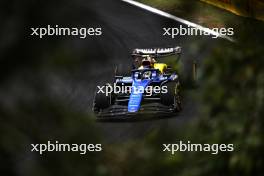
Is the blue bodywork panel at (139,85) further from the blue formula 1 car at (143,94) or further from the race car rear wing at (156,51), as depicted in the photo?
the race car rear wing at (156,51)

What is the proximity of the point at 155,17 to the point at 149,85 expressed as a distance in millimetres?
424

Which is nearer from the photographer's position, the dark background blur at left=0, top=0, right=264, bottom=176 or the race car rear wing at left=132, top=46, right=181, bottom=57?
the dark background blur at left=0, top=0, right=264, bottom=176

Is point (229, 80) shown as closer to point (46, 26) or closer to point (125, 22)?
point (125, 22)

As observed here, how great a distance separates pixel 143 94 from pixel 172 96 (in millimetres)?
161

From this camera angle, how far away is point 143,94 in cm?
306

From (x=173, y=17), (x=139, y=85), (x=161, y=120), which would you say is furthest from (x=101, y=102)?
(x=173, y=17)

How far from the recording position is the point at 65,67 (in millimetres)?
2330

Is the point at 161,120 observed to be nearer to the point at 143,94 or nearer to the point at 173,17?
the point at 143,94

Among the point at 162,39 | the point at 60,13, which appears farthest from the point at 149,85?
the point at 60,13

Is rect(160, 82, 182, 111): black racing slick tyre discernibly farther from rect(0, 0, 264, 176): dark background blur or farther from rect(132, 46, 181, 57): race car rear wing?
rect(132, 46, 181, 57): race car rear wing

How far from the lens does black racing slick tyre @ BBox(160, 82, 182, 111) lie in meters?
3.04

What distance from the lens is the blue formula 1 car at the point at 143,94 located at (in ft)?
10.0

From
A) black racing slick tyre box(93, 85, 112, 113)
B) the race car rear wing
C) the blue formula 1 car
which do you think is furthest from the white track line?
black racing slick tyre box(93, 85, 112, 113)

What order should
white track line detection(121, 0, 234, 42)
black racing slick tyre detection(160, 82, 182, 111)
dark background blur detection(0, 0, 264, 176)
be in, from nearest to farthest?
1. dark background blur detection(0, 0, 264, 176)
2. black racing slick tyre detection(160, 82, 182, 111)
3. white track line detection(121, 0, 234, 42)
